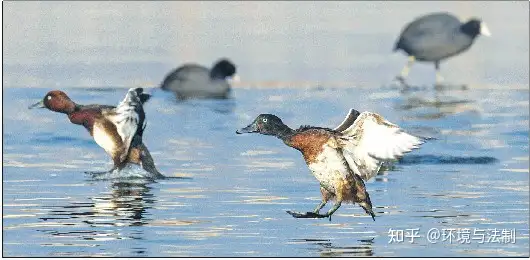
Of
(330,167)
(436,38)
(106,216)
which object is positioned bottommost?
(106,216)

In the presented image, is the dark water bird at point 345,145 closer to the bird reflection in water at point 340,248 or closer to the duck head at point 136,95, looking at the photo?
the bird reflection in water at point 340,248

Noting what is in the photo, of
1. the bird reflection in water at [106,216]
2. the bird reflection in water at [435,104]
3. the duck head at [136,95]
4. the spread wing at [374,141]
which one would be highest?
the duck head at [136,95]

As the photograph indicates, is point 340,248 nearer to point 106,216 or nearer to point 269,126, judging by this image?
point 269,126

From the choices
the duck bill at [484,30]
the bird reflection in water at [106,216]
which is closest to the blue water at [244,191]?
the bird reflection in water at [106,216]

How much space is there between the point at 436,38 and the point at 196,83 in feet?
17.2

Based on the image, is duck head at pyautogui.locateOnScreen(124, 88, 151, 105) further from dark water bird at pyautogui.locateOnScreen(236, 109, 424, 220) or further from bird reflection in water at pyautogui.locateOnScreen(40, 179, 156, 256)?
dark water bird at pyautogui.locateOnScreen(236, 109, 424, 220)

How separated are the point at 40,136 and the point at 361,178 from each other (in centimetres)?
812

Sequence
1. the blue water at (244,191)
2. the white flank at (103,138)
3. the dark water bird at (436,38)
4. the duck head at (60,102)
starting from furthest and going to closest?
the dark water bird at (436,38), the duck head at (60,102), the white flank at (103,138), the blue water at (244,191)

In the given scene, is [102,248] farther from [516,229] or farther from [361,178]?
[516,229]

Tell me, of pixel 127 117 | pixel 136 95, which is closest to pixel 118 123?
pixel 127 117

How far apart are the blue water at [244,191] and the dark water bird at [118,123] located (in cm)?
34

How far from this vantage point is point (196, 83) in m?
24.0

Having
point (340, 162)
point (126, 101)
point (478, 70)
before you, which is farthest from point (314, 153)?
point (478, 70)

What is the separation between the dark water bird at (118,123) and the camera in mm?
12727
